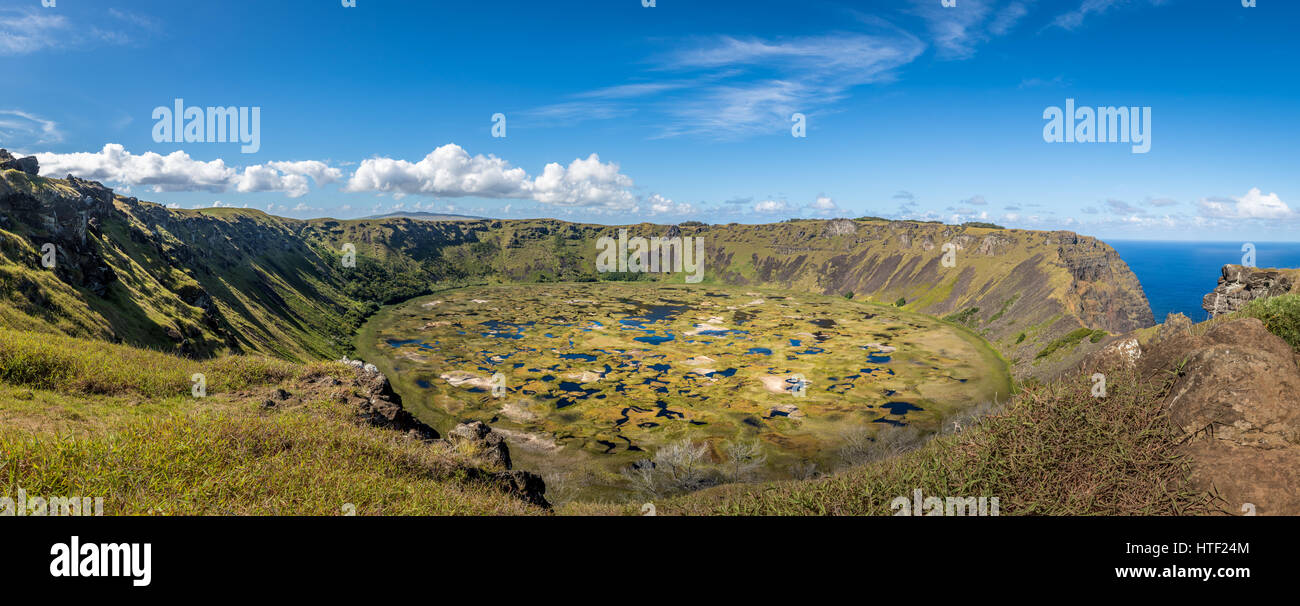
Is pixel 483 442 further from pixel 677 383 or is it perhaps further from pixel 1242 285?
pixel 677 383

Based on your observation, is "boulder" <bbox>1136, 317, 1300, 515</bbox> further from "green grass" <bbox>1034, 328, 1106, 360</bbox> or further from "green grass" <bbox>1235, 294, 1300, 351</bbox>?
"green grass" <bbox>1034, 328, 1106, 360</bbox>

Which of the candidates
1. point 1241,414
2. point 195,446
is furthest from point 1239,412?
point 195,446

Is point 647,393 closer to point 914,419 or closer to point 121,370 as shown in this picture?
point 914,419

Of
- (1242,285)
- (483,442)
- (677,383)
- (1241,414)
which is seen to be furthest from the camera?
(677,383)

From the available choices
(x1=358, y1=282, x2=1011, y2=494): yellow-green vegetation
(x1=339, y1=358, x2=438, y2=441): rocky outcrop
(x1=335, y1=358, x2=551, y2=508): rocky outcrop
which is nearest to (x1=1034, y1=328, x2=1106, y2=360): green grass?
(x1=358, y1=282, x2=1011, y2=494): yellow-green vegetation

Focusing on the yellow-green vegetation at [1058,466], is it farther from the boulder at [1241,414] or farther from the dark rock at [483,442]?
the dark rock at [483,442]
